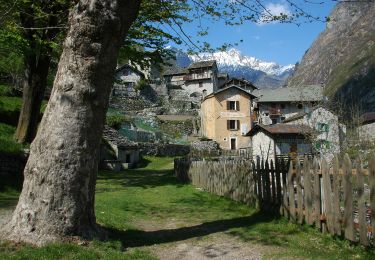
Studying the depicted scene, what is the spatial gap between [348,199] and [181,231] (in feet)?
11.5

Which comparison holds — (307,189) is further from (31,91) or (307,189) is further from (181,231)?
(31,91)

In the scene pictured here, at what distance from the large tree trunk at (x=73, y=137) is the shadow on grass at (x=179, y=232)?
946 mm

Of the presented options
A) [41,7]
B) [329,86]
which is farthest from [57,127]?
[329,86]

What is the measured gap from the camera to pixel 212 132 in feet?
212

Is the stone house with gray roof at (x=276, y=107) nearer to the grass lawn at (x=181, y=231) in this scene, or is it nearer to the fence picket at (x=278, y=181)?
the grass lawn at (x=181, y=231)

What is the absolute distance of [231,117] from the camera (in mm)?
64375

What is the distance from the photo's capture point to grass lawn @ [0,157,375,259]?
6305 millimetres

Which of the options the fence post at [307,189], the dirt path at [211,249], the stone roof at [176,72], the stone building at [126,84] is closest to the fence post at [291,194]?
the fence post at [307,189]

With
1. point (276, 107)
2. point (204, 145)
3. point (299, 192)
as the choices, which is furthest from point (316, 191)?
point (276, 107)

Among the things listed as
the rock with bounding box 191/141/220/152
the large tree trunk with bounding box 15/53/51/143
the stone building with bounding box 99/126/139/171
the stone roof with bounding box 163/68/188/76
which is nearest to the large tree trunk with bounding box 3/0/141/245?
the large tree trunk with bounding box 15/53/51/143

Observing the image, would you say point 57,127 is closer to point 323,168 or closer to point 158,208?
point 323,168

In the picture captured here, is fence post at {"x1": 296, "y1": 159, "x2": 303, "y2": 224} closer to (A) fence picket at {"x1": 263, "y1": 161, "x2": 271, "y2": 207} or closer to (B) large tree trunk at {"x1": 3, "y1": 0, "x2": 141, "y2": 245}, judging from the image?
(A) fence picket at {"x1": 263, "y1": 161, "x2": 271, "y2": 207}

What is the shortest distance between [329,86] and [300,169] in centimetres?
17741

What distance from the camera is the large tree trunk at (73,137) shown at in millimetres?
6551
